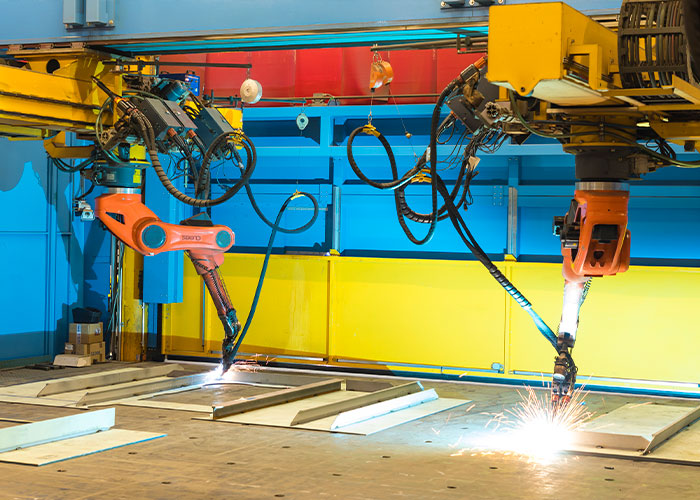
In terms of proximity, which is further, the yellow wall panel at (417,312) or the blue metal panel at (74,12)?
the yellow wall panel at (417,312)

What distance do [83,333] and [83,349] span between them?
Result: 0.17 metres

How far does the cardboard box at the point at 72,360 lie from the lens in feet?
31.1

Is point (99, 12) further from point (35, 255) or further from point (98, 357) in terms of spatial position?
point (98, 357)

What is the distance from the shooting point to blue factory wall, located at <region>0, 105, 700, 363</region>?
860 cm

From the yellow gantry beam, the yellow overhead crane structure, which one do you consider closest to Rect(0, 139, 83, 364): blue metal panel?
the yellow overhead crane structure

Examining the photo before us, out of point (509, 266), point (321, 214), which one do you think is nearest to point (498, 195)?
point (509, 266)

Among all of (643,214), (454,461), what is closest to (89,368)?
(454,461)

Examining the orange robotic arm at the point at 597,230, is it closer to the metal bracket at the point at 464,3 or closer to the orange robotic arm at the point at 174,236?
the metal bracket at the point at 464,3

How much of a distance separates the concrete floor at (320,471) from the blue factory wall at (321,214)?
120 inches

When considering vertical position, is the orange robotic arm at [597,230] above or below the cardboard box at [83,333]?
above

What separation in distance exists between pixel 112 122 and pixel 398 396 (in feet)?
10.7

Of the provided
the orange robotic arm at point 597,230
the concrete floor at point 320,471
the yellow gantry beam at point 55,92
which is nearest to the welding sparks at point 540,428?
the concrete floor at point 320,471

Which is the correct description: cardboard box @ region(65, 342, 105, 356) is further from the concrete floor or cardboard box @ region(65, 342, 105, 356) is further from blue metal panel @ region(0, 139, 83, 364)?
the concrete floor

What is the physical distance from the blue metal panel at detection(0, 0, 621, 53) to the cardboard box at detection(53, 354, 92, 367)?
12.4ft
